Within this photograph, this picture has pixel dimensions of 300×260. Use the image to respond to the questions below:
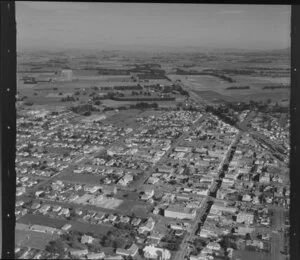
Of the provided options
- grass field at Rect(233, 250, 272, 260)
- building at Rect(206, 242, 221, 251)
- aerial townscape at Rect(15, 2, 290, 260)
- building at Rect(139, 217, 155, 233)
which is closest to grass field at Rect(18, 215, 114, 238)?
aerial townscape at Rect(15, 2, 290, 260)

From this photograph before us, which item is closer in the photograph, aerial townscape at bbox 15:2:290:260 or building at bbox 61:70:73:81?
aerial townscape at bbox 15:2:290:260

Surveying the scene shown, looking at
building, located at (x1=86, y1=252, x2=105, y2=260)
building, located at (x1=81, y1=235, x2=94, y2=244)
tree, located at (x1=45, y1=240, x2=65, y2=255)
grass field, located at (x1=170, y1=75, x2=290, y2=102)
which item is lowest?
building, located at (x1=86, y1=252, x2=105, y2=260)

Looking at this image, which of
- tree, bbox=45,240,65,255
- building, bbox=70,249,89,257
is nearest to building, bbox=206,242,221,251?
building, bbox=70,249,89,257

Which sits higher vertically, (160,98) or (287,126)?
(160,98)

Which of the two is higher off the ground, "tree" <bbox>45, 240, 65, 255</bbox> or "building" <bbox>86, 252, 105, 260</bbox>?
"tree" <bbox>45, 240, 65, 255</bbox>

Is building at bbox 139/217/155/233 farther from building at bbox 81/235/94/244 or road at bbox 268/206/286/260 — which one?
road at bbox 268/206/286/260

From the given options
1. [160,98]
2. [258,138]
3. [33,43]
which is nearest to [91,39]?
[33,43]

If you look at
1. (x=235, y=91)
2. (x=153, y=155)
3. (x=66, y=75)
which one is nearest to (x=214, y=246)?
(x=153, y=155)

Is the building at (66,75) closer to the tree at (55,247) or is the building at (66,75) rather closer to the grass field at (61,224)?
the grass field at (61,224)

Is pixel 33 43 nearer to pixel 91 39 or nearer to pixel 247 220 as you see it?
pixel 91 39
